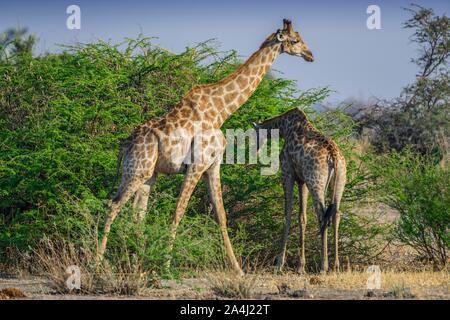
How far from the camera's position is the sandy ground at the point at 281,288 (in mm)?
9477

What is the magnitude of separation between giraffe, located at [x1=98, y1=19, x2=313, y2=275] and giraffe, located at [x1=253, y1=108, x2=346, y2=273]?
1.00 metres

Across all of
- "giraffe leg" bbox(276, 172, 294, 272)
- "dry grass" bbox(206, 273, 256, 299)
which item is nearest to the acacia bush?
"giraffe leg" bbox(276, 172, 294, 272)

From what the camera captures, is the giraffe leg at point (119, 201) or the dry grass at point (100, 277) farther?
the giraffe leg at point (119, 201)

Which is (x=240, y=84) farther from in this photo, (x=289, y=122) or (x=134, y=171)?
(x=134, y=171)

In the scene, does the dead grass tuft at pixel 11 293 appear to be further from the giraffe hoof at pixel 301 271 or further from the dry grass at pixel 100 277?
the giraffe hoof at pixel 301 271

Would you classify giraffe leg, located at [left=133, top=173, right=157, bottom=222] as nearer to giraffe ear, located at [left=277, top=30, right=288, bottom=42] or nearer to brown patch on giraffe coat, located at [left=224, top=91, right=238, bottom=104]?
brown patch on giraffe coat, located at [left=224, top=91, right=238, bottom=104]

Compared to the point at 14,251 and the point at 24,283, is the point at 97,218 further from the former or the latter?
the point at 14,251

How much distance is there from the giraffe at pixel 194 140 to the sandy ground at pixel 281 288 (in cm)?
57

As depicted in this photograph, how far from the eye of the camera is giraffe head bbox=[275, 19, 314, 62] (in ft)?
37.6

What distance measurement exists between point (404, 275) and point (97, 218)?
140 inches

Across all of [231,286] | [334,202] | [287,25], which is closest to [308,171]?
[334,202]

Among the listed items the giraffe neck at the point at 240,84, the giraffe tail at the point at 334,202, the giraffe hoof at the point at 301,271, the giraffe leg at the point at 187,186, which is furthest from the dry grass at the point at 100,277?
the giraffe tail at the point at 334,202
